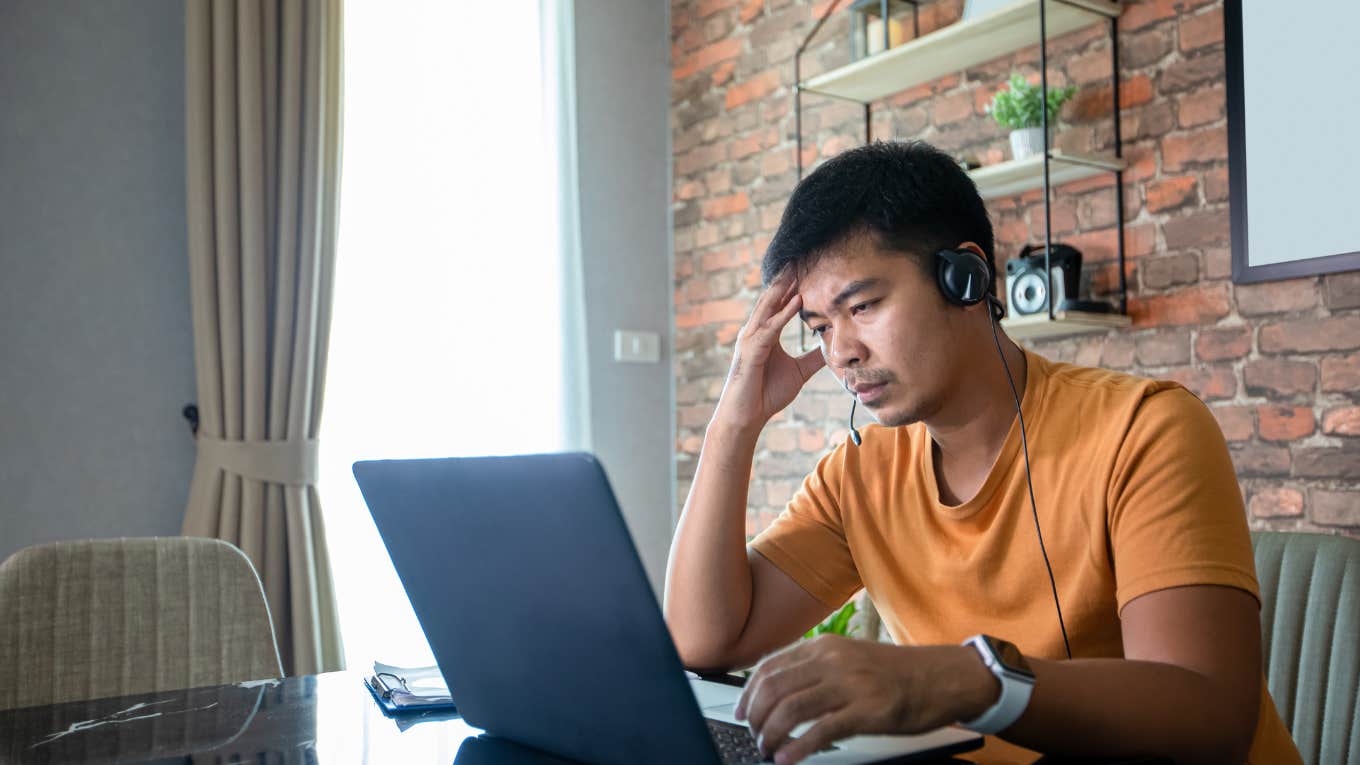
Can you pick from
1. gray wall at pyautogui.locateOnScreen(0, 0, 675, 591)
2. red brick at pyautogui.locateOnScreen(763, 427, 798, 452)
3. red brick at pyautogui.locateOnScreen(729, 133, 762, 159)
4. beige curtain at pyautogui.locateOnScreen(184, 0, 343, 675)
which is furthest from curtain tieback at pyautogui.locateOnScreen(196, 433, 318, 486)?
red brick at pyautogui.locateOnScreen(729, 133, 762, 159)

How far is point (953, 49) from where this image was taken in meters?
2.73

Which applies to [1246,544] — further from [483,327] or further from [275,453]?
[483,327]

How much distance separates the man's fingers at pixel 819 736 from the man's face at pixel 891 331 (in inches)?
21.8

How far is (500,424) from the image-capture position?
339 centimetres

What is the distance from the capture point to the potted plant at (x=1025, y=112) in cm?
253

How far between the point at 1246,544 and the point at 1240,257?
4.90ft

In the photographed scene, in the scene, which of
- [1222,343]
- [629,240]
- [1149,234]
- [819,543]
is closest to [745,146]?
[629,240]

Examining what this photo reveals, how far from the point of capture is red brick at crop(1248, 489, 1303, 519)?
220 centimetres

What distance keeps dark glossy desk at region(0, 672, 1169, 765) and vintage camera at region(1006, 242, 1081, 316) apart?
1.72 m

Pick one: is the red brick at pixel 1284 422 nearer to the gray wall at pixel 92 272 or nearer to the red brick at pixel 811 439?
the red brick at pixel 811 439

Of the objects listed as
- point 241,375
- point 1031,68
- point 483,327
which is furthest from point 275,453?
point 1031,68

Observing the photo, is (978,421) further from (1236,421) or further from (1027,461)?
(1236,421)

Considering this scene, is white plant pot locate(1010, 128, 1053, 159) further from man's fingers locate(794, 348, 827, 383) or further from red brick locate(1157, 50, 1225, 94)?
man's fingers locate(794, 348, 827, 383)

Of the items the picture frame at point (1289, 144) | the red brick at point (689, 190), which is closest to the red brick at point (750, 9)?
the red brick at point (689, 190)
